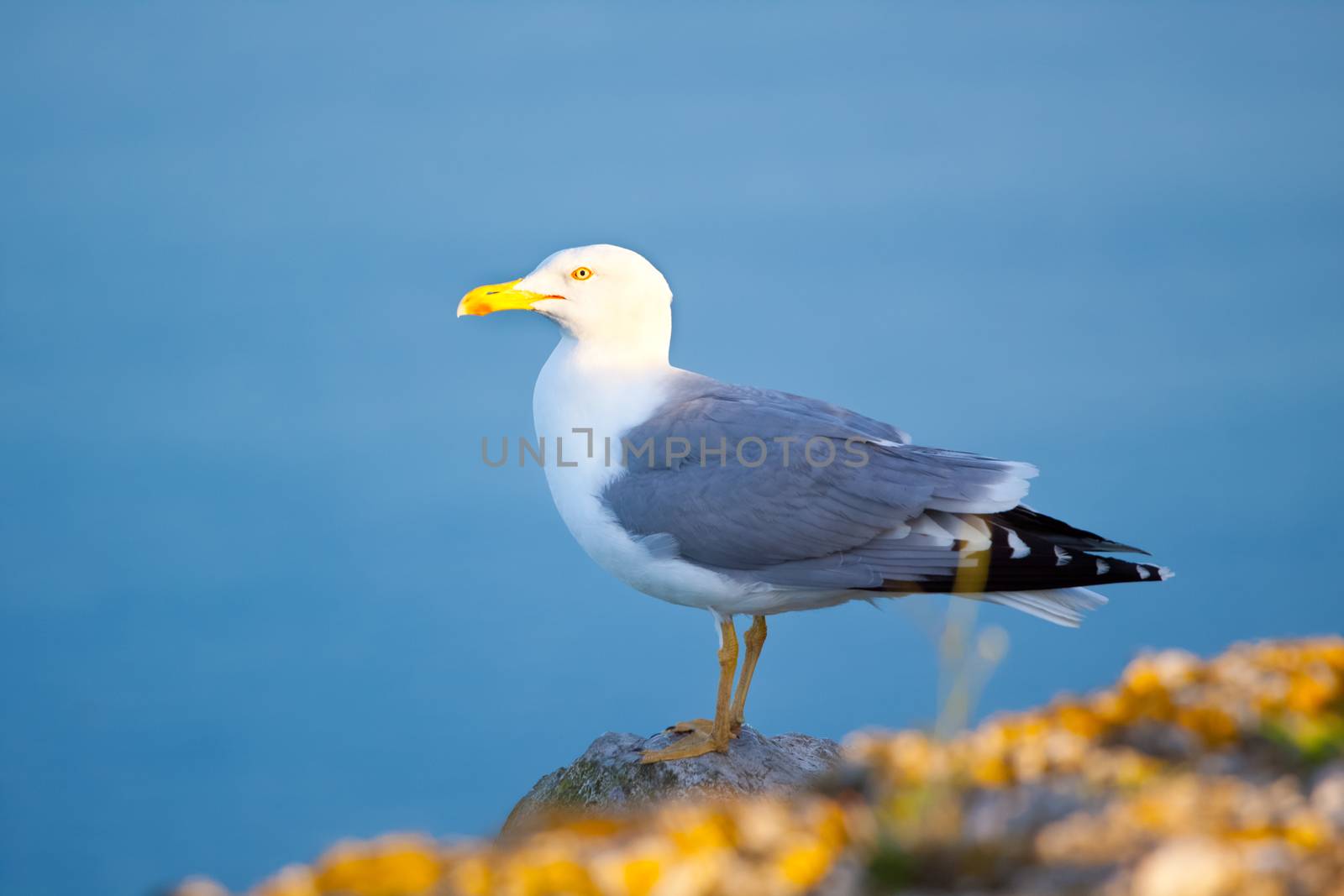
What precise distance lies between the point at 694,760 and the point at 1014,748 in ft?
11.6

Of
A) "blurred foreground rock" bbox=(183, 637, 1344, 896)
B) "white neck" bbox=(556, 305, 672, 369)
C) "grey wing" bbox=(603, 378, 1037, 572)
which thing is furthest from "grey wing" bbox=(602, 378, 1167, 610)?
"blurred foreground rock" bbox=(183, 637, 1344, 896)

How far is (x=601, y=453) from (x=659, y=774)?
164cm

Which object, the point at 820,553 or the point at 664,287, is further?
the point at 664,287

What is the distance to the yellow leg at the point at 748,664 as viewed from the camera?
24.6 ft

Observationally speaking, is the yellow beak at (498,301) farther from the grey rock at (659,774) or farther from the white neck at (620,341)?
the grey rock at (659,774)

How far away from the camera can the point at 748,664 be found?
751 cm

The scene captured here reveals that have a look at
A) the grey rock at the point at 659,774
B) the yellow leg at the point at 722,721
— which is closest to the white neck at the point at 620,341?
the yellow leg at the point at 722,721

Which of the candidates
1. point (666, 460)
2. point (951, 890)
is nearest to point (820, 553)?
point (666, 460)

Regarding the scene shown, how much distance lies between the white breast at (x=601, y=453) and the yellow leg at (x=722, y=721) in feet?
1.19

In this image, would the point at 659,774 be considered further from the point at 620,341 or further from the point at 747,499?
the point at 620,341

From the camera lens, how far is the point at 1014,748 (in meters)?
3.90

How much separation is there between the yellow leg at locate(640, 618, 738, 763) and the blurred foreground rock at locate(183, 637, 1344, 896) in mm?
2991

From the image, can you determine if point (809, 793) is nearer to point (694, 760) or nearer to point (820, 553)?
point (820, 553)

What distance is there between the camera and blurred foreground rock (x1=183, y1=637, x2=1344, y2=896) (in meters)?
3.01
